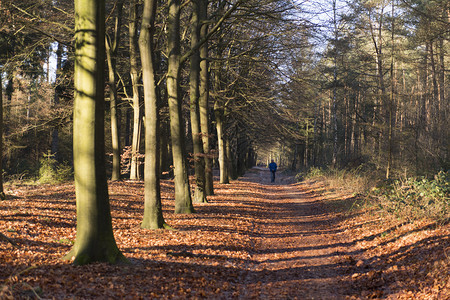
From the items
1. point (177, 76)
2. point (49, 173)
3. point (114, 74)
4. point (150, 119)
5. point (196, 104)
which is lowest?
point (49, 173)

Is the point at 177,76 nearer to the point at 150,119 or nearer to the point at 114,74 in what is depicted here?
the point at 150,119

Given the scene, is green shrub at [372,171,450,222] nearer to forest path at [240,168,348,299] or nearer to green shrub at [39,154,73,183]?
forest path at [240,168,348,299]

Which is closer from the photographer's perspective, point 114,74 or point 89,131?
point 89,131

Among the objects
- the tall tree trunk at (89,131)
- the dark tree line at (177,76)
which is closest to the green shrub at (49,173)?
the dark tree line at (177,76)

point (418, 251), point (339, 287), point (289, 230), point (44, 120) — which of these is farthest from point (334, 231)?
point (44, 120)

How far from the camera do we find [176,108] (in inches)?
464

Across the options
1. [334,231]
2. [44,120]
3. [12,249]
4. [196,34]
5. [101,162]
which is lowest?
[334,231]

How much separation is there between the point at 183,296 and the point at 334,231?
705 centimetres

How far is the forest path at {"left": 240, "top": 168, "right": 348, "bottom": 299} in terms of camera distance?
6141mm

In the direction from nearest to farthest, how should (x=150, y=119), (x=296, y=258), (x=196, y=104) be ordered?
(x=296, y=258) < (x=150, y=119) < (x=196, y=104)

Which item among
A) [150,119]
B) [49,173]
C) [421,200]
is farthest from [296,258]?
[49,173]

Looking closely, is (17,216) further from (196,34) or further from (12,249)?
(196,34)

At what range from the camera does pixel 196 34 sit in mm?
13547

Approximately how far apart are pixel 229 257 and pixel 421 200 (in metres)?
5.63
